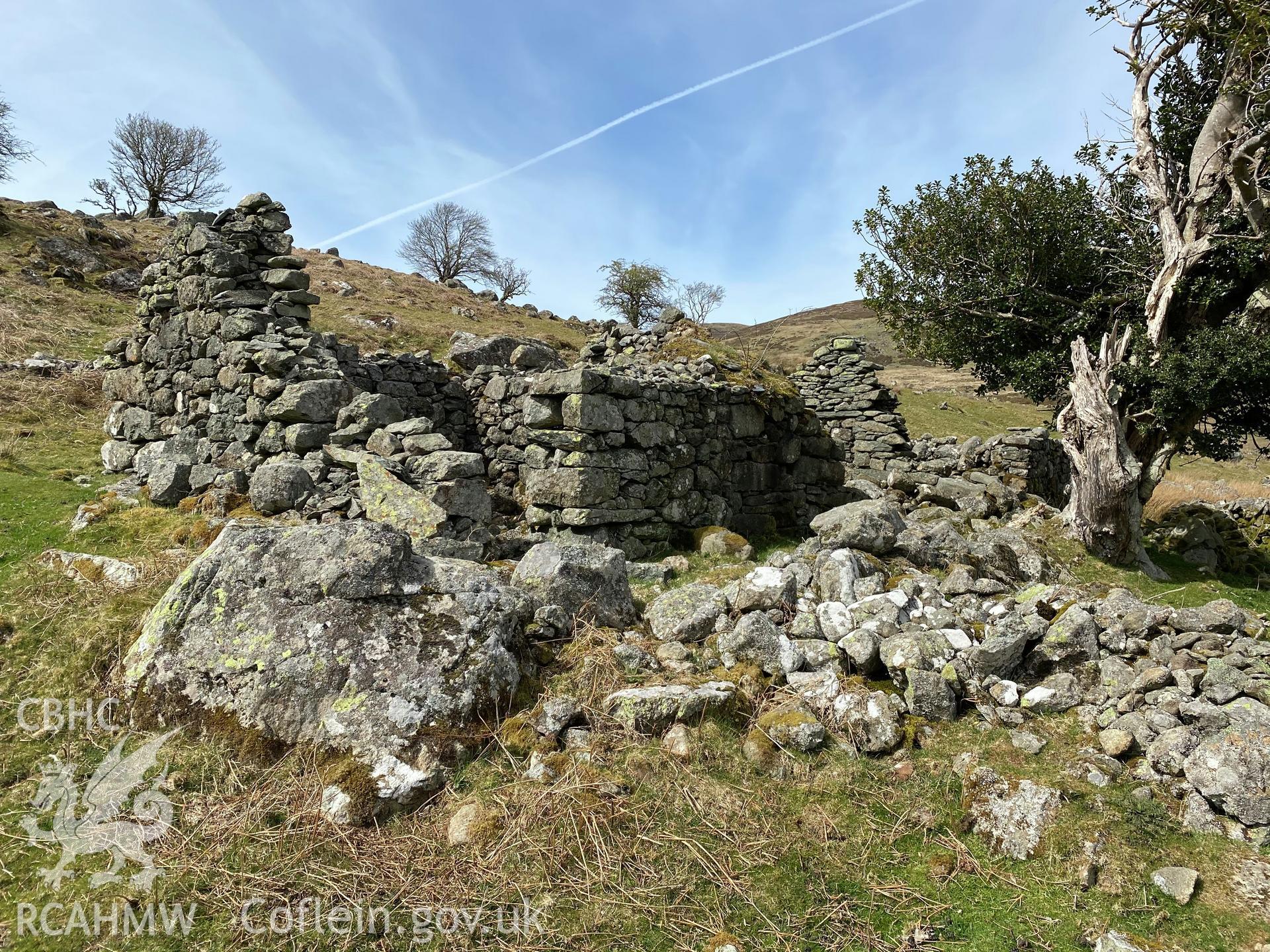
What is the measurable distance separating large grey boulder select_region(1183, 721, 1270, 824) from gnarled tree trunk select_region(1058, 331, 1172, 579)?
9231 millimetres

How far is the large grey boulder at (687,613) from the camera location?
5.71 meters

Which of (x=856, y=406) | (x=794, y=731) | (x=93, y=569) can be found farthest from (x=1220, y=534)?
(x=93, y=569)

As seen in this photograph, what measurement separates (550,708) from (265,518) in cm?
484

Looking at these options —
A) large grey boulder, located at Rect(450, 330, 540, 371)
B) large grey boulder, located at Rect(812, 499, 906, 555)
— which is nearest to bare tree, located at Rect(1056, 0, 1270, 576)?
large grey boulder, located at Rect(812, 499, 906, 555)

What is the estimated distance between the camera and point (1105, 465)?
38.3 ft

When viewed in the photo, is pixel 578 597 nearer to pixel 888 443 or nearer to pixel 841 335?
pixel 888 443

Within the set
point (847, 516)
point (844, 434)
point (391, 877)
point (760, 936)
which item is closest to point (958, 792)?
point (760, 936)

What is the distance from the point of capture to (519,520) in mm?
10031

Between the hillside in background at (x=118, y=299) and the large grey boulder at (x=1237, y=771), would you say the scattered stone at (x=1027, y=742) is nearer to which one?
the large grey boulder at (x=1237, y=771)

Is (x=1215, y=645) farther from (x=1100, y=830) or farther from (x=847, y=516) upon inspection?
(x=847, y=516)

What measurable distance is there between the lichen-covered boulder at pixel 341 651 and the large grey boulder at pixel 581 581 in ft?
2.69

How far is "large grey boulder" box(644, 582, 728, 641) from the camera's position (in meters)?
5.71

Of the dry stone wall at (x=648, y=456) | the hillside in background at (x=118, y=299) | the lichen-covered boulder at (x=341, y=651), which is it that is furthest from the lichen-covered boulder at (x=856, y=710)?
the hillside in background at (x=118, y=299)

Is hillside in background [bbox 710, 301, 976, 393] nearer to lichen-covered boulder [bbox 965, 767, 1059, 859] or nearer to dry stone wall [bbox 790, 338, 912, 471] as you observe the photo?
dry stone wall [bbox 790, 338, 912, 471]
